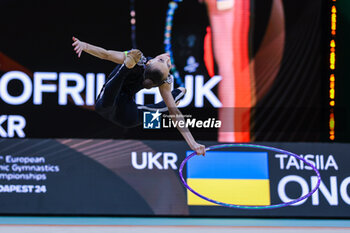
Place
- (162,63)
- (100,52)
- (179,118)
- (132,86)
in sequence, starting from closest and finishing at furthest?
(132,86) < (162,63) < (100,52) < (179,118)

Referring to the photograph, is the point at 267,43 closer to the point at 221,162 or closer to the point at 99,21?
the point at 221,162

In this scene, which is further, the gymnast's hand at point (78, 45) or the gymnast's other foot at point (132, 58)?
the gymnast's hand at point (78, 45)

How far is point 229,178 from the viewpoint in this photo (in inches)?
410

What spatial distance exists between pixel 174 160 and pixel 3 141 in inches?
109

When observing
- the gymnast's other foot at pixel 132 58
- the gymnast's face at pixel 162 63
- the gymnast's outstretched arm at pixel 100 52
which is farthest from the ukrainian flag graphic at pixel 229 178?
the gymnast's outstretched arm at pixel 100 52

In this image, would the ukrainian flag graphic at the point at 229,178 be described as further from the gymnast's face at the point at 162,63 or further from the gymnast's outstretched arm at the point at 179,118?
the gymnast's face at the point at 162,63

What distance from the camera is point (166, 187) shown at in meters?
10.4

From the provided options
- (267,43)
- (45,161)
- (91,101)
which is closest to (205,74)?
(267,43)

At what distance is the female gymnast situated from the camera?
9734 millimetres

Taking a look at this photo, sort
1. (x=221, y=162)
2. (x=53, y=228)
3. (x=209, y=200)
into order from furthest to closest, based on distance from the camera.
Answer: (x=221, y=162) < (x=209, y=200) < (x=53, y=228)

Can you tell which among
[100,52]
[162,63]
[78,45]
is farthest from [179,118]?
[78,45]

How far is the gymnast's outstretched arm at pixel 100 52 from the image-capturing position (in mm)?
10062

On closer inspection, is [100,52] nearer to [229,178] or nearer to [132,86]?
[132,86]

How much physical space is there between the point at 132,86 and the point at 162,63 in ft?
1.98
